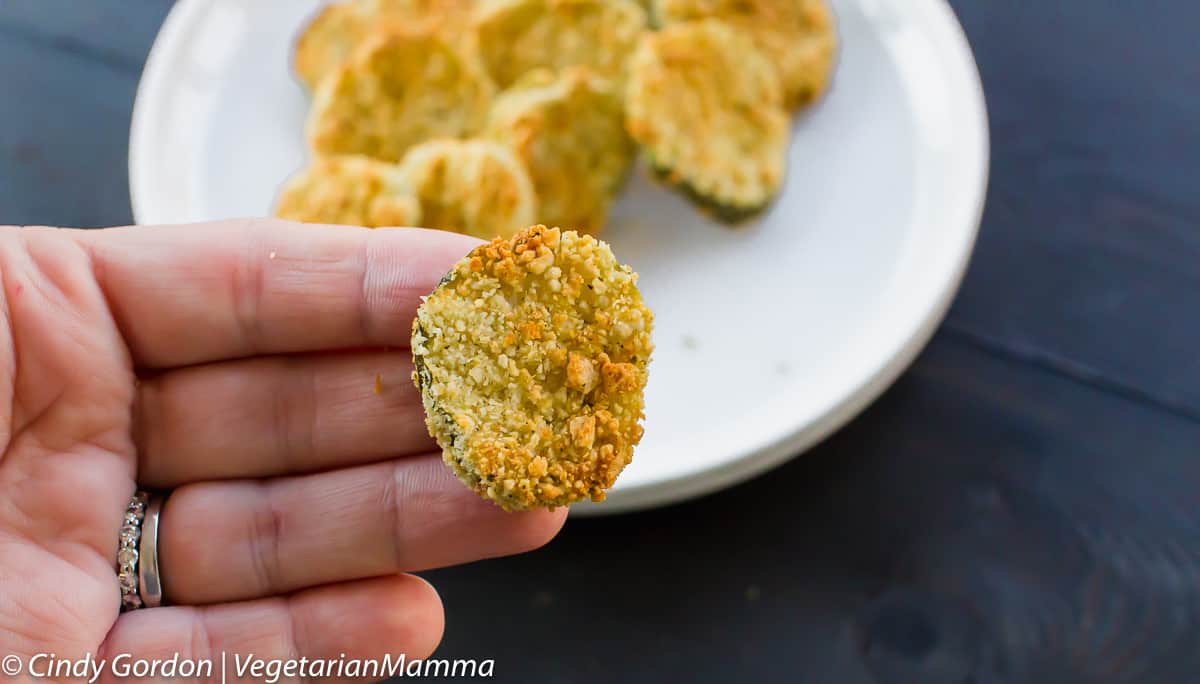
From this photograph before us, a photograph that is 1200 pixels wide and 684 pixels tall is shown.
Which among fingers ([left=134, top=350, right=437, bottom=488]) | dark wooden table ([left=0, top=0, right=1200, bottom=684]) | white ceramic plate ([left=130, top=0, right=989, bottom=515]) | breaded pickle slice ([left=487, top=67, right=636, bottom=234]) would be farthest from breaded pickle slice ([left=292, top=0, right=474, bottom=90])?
fingers ([left=134, top=350, right=437, bottom=488])

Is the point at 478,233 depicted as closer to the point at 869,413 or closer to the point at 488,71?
the point at 488,71

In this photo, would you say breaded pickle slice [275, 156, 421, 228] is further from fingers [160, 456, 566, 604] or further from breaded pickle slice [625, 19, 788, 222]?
fingers [160, 456, 566, 604]

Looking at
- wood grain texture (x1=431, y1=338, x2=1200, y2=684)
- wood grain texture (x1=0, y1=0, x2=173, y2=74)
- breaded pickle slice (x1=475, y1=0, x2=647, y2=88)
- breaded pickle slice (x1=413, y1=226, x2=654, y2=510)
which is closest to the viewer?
breaded pickle slice (x1=413, y1=226, x2=654, y2=510)

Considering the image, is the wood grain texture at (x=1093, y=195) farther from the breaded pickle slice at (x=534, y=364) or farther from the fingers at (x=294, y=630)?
the fingers at (x=294, y=630)

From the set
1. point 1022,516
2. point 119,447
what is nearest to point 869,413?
point 1022,516

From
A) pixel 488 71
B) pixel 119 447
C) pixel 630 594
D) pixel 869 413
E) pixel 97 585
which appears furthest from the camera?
pixel 488 71
